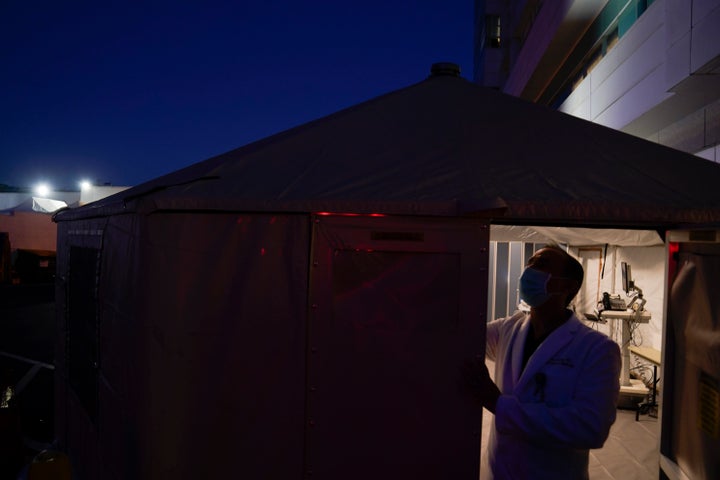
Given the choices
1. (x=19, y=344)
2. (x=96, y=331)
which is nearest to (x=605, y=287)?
(x=96, y=331)

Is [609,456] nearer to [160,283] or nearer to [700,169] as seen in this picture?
[700,169]

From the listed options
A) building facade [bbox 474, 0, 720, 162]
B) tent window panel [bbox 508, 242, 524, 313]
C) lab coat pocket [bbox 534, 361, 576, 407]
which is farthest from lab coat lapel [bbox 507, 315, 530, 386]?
tent window panel [bbox 508, 242, 524, 313]

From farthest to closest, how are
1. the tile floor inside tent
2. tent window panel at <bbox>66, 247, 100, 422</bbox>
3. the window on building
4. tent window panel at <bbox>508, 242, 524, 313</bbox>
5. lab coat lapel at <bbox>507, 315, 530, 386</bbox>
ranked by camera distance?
1. the window on building
2. tent window panel at <bbox>508, 242, 524, 313</bbox>
3. the tile floor inside tent
4. tent window panel at <bbox>66, 247, 100, 422</bbox>
5. lab coat lapel at <bbox>507, 315, 530, 386</bbox>

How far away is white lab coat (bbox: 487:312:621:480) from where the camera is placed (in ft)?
6.32

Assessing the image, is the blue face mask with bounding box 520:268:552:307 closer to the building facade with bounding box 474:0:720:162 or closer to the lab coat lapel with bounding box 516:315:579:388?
the lab coat lapel with bounding box 516:315:579:388

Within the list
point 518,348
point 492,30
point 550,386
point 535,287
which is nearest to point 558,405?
point 550,386

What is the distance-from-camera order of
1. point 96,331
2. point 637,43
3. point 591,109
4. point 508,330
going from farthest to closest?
point 591,109 → point 637,43 → point 96,331 → point 508,330

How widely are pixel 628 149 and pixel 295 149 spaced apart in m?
2.07

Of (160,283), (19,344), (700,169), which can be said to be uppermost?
(700,169)

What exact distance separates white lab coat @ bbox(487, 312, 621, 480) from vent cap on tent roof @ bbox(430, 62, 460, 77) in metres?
2.33

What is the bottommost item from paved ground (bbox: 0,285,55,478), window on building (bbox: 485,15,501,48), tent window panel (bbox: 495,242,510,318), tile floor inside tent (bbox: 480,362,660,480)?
paved ground (bbox: 0,285,55,478)

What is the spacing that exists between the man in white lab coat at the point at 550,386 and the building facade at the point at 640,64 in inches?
137

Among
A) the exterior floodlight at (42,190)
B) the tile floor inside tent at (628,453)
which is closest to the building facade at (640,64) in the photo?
the tile floor inside tent at (628,453)

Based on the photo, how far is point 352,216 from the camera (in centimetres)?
226
